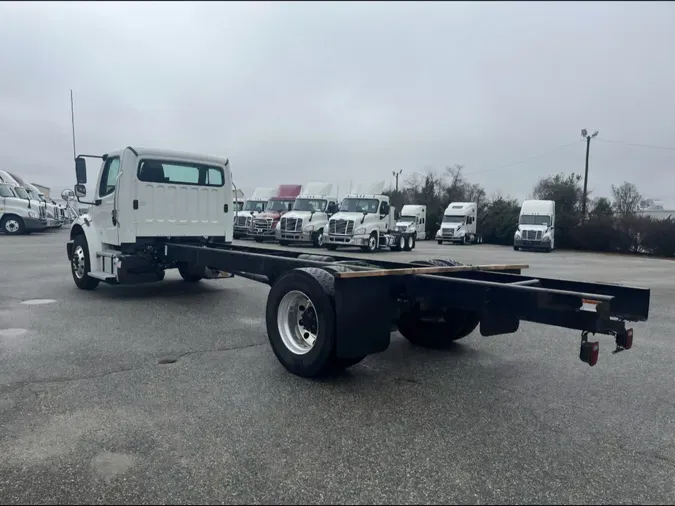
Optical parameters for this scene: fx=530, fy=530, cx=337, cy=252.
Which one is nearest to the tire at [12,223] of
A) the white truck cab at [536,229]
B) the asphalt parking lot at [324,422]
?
the asphalt parking lot at [324,422]

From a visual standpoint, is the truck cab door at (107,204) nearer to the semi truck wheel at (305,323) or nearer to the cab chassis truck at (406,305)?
the cab chassis truck at (406,305)

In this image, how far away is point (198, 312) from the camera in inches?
317

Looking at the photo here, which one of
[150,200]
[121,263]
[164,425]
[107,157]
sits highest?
[107,157]

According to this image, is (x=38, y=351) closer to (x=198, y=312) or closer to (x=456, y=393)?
(x=198, y=312)

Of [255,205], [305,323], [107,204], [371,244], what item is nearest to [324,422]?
[305,323]

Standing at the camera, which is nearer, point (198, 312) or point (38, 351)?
point (38, 351)

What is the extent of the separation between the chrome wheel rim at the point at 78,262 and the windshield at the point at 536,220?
28202 mm

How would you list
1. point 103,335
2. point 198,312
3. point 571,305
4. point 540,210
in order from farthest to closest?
1. point 540,210
2. point 198,312
3. point 103,335
4. point 571,305

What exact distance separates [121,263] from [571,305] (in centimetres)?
715

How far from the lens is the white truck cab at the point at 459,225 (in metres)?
37.1

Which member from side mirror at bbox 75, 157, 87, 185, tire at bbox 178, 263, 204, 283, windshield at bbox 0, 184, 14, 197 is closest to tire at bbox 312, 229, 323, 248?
tire at bbox 178, 263, 204, 283

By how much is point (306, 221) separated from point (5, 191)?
51.2 feet

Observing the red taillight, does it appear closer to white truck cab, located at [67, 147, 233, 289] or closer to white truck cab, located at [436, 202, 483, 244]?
white truck cab, located at [67, 147, 233, 289]

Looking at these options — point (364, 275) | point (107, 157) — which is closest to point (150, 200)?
point (107, 157)
